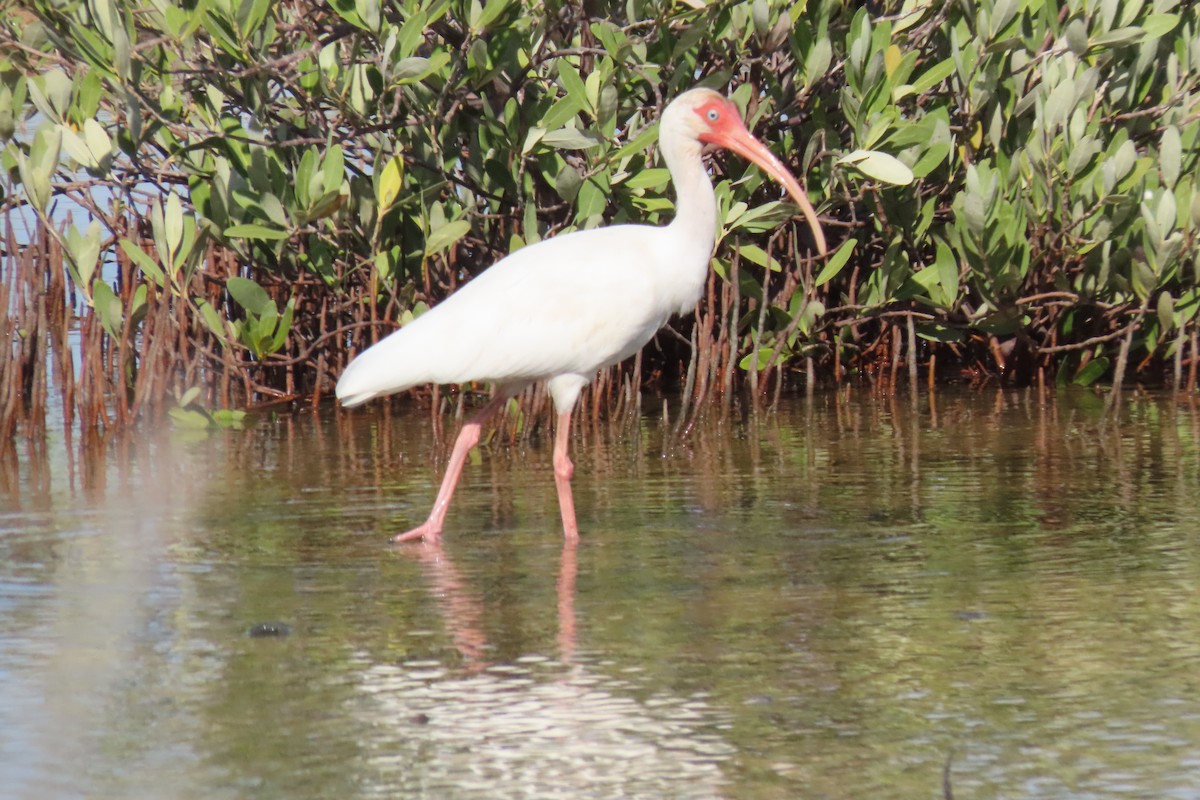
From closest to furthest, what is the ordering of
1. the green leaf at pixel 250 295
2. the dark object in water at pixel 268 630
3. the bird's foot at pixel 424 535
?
the dark object in water at pixel 268 630 < the bird's foot at pixel 424 535 < the green leaf at pixel 250 295

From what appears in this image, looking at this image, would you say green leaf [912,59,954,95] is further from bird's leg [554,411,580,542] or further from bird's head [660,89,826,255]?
bird's leg [554,411,580,542]

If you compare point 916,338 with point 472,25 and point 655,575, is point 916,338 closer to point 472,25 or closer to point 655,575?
point 472,25

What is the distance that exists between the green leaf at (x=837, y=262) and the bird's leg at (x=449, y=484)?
2.42 metres

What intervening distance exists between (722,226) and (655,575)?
3.12 meters

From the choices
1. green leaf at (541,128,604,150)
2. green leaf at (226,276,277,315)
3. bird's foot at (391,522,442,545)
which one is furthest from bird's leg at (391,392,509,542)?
green leaf at (226,276,277,315)

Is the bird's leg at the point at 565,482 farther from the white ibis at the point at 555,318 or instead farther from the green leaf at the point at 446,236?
the green leaf at the point at 446,236

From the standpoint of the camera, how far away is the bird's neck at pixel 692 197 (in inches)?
264

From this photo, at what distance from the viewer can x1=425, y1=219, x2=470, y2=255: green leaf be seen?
8227 millimetres

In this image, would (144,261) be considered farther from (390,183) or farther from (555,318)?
(555,318)

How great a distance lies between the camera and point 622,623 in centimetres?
496

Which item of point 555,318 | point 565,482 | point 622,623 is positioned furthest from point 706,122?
point 622,623

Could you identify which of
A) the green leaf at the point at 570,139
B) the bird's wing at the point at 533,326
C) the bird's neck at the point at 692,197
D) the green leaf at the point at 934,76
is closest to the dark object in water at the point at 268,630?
the bird's wing at the point at 533,326

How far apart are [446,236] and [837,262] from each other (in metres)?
1.81

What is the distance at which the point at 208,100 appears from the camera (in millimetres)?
8477
